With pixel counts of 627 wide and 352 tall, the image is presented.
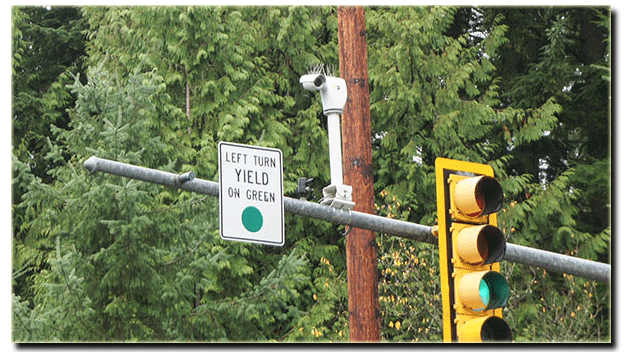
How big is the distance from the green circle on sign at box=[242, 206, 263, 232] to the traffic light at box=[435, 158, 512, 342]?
1.49 metres

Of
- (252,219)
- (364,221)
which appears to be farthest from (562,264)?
(252,219)

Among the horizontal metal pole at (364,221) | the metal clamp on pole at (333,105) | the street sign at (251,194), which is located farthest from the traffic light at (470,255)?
the metal clamp on pole at (333,105)

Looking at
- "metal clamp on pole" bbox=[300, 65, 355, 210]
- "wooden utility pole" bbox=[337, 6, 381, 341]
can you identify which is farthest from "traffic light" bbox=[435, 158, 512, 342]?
"wooden utility pole" bbox=[337, 6, 381, 341]

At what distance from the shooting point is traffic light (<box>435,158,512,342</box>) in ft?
22.5

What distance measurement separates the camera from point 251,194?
308 inches

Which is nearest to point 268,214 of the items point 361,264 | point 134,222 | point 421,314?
point 361,264

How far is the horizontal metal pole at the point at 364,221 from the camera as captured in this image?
25.5ft

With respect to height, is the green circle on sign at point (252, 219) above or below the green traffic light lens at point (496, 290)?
above

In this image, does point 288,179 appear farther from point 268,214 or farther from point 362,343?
point 268,214

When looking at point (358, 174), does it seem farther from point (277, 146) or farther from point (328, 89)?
point (277, 146)

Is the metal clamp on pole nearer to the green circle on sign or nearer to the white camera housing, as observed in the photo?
the white camera housing

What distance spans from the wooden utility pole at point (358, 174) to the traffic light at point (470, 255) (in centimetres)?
412

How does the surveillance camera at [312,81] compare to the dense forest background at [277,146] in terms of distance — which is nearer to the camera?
the surveillance camera at [312,81]

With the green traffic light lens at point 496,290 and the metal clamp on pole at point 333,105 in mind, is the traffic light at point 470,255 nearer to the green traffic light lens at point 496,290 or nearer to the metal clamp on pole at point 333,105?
the green traffic light lens at point 496,290
